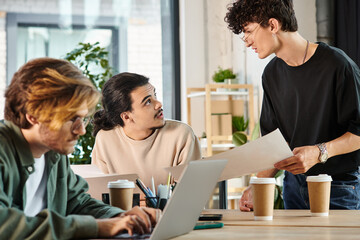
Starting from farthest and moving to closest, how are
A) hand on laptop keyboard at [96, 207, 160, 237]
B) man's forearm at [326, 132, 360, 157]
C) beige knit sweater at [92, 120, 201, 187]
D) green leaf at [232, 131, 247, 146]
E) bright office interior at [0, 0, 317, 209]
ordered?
bright office interior at [0, 0, 317, 209]
green leaf at [232, 131, 247, 146]
beige knit sweater at [92, 120, 201, 187]
man's forearm at [326, 132, 360, 157]
hand on laptop keyboard at [96, 207, 160, 237]

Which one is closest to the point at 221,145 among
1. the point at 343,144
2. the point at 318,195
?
the point at 343,144

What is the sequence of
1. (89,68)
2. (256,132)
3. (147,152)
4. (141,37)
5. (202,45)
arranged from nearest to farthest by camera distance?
1. (147,152)
2. (256,132)
3. (89,68)
4. (202,45)
5. (141,37)

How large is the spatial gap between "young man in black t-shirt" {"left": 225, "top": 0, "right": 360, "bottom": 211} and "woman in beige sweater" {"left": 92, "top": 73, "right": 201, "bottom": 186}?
412 millimetres

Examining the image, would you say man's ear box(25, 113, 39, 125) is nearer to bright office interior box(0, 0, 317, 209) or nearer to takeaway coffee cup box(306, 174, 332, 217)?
takeaway coffee cup box(306, 174, 332, 217)

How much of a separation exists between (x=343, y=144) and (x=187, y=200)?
96cm

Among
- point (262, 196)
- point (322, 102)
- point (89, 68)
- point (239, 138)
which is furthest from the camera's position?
point (89, 68)

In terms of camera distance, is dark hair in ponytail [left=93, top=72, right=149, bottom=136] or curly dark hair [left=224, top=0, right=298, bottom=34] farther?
dark hair in ponytail [left=93, top=72, right=149, bottom=136]

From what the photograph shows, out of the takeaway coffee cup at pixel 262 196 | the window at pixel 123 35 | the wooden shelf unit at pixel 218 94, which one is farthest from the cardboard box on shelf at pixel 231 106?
the takeaway coffee cup at pixel 262 196

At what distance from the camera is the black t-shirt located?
2100mm

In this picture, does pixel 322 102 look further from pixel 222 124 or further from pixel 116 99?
pixel 222 124

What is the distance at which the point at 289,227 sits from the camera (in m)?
1.49

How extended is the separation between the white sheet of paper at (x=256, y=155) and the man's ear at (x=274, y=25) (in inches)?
26.8

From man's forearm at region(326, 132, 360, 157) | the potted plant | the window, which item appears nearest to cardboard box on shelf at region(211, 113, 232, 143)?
the potted plant

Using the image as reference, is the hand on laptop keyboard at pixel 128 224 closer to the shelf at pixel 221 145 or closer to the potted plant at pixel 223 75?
the shelf at pixel 221 145
